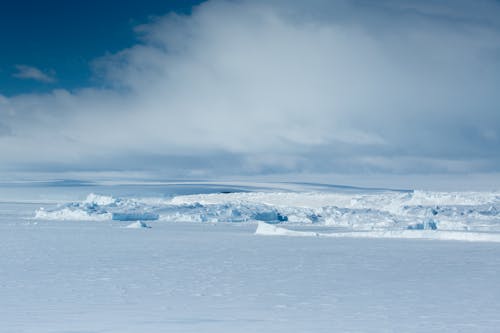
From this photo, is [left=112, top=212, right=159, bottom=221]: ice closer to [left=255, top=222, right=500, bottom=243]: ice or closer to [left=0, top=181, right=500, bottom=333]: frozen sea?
[left=255, top=222, right=500, bottom=243]: ice

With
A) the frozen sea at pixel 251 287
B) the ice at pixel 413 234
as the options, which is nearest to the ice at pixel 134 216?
the ice at pixel 413 234

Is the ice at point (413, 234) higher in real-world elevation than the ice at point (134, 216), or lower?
higher

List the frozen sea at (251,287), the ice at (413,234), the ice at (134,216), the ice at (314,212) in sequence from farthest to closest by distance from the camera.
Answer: the ice at (134,216) < the ice at (314,212) < the ice at (413,234) < the frozen sea at (251,287)

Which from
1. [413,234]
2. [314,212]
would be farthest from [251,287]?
[314,212]

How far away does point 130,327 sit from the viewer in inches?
248

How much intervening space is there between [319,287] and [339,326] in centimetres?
326

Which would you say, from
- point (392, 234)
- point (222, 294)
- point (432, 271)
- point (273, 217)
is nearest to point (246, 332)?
point (222, 294)

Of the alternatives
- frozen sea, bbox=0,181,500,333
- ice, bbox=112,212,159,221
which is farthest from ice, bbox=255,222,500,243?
ice, bbox=112,212,159,221

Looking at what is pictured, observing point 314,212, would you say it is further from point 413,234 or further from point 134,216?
point 413,234

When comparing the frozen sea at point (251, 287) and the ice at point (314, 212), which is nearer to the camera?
the frozen sea at point (251, 287)

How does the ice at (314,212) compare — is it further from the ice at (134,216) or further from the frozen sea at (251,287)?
the frozen sea at (251,287)

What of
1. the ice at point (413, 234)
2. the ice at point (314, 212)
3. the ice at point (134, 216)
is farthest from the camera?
the ice at point (134, 216)

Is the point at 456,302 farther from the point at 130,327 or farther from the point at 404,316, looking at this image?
the point at 130,327

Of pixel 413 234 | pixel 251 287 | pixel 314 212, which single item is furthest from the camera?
pixel 314 212
